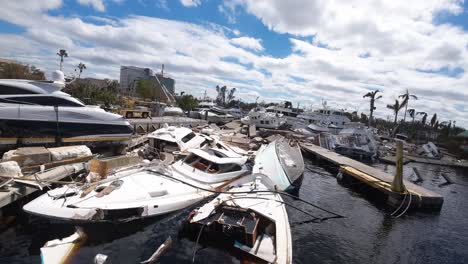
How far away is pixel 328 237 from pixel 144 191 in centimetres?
764

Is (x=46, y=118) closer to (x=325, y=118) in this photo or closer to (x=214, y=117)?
(x=214, y=117)

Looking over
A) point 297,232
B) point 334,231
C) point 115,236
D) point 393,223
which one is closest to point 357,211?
point 393,223

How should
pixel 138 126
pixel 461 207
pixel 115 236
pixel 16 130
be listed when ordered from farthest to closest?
pixel 138 126, pixel 461 207, pixel 16 130, pixel 115 236

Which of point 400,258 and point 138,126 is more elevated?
point 138,126

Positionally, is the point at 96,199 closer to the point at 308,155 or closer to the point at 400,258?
the point at 400,258

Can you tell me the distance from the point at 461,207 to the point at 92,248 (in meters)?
23.3

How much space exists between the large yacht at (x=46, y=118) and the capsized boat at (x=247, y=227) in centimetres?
966

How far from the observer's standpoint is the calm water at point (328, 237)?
817 cm

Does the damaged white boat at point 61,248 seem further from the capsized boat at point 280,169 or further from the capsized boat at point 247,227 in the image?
the capsized boat at point 280,169

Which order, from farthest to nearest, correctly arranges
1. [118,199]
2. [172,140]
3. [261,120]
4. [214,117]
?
[214,117]
[261,120]
[172,140]
[118,199]

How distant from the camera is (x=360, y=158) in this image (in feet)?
116

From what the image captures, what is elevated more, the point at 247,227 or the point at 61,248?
the point at 247,227

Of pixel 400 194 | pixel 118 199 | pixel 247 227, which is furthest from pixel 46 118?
pixel 400 194

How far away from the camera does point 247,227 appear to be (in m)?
8.27
